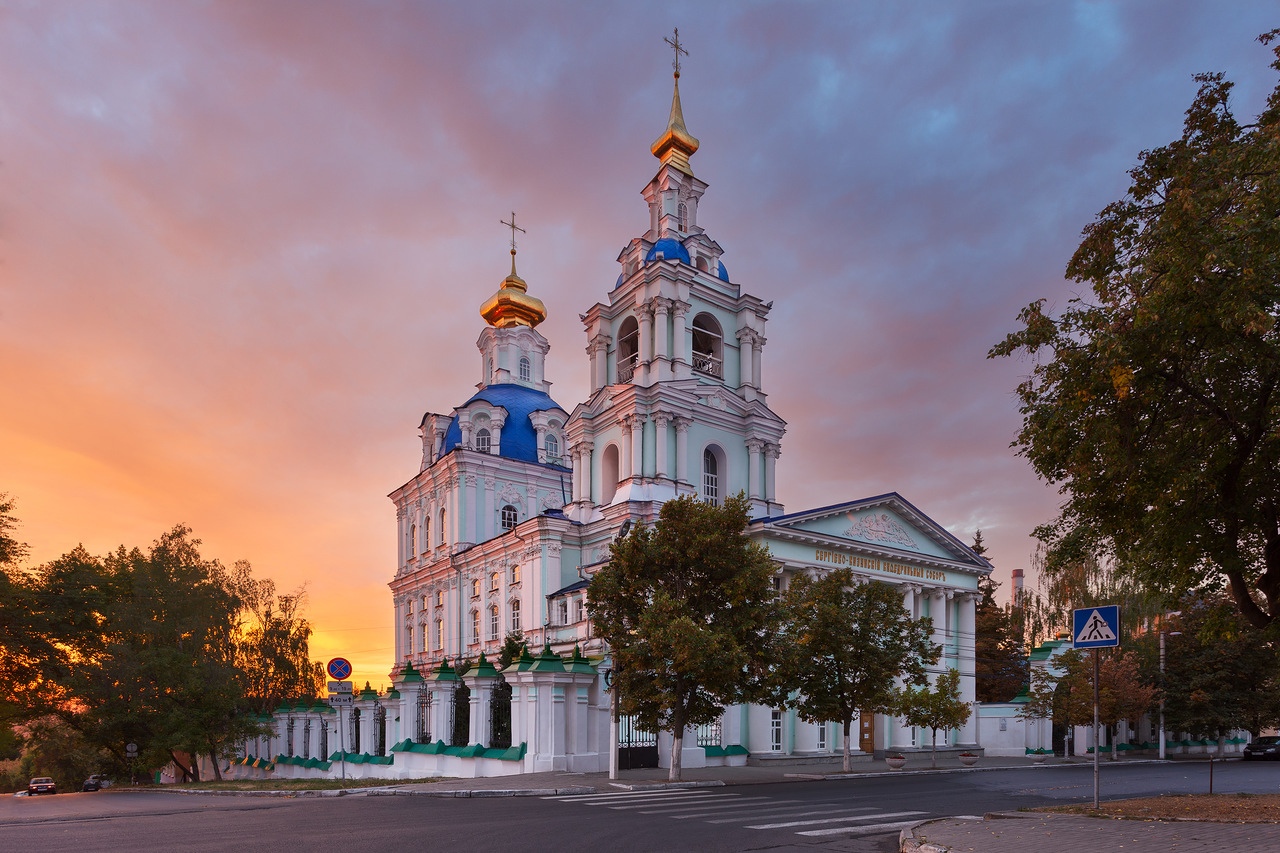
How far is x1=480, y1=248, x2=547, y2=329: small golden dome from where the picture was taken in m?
68.4

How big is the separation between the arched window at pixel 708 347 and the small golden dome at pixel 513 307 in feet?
80.6

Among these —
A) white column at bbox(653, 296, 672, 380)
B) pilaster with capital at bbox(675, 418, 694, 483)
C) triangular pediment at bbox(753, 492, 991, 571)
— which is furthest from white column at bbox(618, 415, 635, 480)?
triangular pediment at bbox(753, 492, 991, 571)

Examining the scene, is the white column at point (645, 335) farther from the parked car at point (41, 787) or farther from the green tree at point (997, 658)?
the parked car at point (41, 787)

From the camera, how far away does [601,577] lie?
24750mm

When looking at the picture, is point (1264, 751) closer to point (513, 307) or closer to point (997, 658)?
point (997, 658)

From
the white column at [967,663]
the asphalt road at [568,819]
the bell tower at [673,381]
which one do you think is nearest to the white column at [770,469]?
the bell tower at [673,381]

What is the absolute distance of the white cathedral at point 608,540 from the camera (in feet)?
87.9

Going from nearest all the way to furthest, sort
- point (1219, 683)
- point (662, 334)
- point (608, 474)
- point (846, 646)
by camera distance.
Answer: point (846, 646) → point (662, 334) → point (1219, 683) → point (608, 474)

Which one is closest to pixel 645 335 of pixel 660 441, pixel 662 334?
pixel 662 334

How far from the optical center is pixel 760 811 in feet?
52.1

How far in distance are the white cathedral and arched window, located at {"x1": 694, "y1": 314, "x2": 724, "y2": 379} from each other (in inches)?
3.2

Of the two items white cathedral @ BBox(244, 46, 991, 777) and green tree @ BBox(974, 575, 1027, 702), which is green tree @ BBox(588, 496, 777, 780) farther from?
green tree @ BBox(974, 575, 1027, 702)

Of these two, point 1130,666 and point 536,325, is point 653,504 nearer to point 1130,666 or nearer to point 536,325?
point 1130,666

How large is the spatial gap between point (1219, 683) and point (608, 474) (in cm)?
3084
